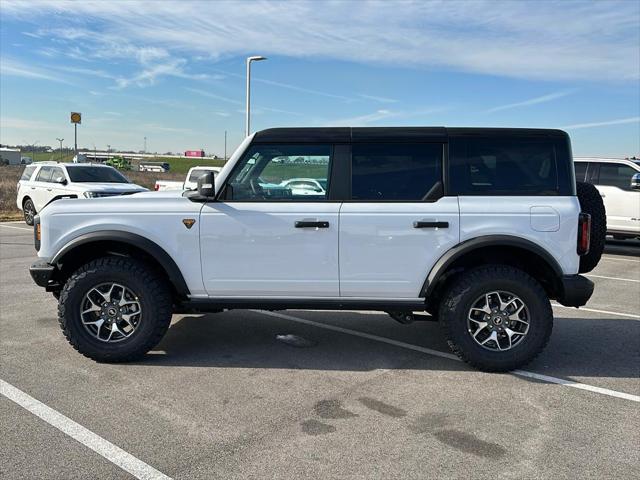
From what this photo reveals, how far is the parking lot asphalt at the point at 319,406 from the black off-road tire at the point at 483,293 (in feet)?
0.49

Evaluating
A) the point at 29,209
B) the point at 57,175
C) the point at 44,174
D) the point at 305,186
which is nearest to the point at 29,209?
the point at 29,209

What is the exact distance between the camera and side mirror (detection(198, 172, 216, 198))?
4301 mm

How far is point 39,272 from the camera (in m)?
4.46

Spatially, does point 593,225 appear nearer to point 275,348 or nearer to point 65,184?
point 275,348

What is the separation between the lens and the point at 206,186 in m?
4.31

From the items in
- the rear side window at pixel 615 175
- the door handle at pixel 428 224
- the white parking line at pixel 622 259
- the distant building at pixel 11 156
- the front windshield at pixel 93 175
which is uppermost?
the distant building at pixel 11 156

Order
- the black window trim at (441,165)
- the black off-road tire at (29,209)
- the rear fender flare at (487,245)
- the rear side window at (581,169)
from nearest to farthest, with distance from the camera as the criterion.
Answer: the rear fender flare at (487,245) → the black window trim at (441,165) → the rear side window at (581,169) → the black off-road tire at (29,209)

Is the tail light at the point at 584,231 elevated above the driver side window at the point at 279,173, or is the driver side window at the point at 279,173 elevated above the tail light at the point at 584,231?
the driver side window at the point at 279,173

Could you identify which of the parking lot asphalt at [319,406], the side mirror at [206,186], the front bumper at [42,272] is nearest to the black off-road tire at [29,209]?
the parking lot asphalt at [319,406]

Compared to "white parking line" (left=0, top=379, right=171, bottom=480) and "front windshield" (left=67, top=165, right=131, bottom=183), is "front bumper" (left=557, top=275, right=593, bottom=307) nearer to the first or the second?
"white parking line" (left=0, top=379, right=171, bottom=480)

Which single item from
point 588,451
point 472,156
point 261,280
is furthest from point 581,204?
point 261,280

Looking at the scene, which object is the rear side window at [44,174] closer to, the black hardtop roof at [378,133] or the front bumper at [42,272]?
the front bumper at [42,272]

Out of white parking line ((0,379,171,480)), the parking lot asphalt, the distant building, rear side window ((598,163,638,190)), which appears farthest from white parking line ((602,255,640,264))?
the distant building

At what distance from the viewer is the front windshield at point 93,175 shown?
13.9m
